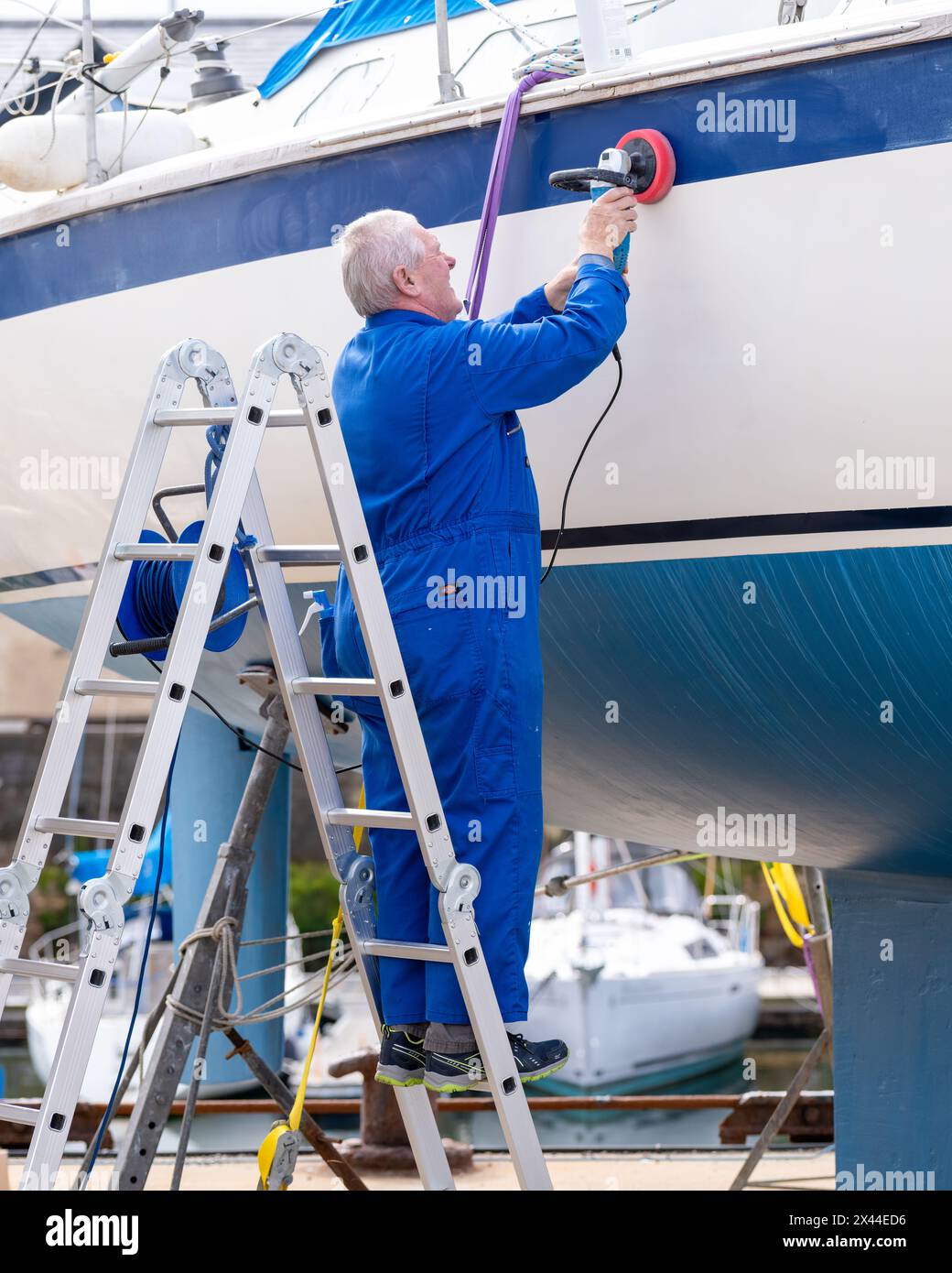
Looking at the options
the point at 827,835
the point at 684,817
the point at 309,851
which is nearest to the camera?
the point at 827,835

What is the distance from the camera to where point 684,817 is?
3324 mm

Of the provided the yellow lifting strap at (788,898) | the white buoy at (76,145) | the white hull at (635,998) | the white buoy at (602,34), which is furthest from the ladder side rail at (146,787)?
the white hull at (635,998)

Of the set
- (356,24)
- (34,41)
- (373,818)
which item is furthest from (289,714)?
(356,24)

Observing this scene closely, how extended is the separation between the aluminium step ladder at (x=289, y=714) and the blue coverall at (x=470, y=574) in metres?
0.07

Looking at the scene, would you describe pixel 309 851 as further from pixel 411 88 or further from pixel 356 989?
pixel 411 88

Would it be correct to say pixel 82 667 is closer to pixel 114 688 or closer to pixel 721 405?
pixel 114 688

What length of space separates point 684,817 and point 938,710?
88 cm

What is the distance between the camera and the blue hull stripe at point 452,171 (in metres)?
2.28

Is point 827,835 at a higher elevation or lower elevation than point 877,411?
lower

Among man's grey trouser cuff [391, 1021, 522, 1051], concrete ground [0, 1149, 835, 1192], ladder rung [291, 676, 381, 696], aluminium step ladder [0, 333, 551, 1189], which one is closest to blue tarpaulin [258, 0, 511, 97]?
aluminium step ladder [0, 333, 551, 1189]

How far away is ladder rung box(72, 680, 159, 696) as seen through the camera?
2.19 metres

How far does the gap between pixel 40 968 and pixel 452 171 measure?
1495mm
